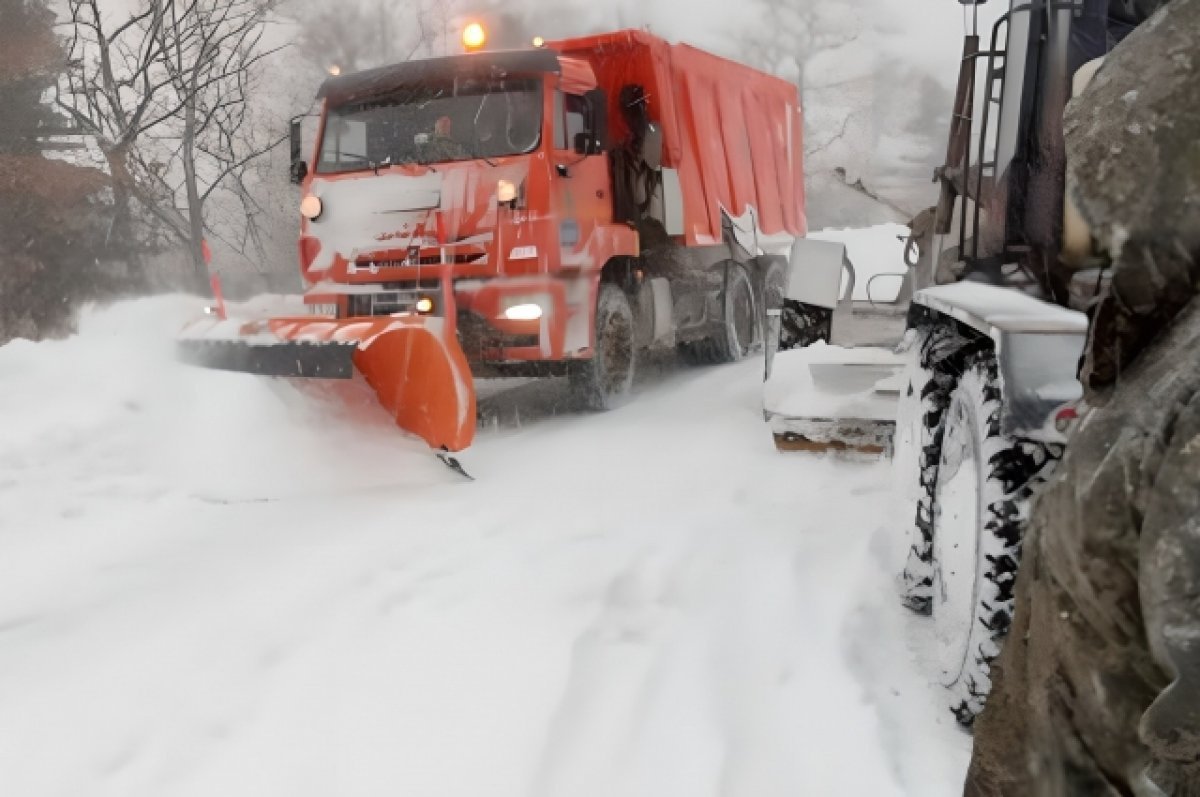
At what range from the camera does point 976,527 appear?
2.44 meters

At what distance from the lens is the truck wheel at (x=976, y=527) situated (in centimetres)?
221

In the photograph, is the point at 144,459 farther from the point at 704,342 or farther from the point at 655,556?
the point at 704,342

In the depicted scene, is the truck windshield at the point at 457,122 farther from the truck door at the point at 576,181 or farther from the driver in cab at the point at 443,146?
the truck door at the point at 576,181

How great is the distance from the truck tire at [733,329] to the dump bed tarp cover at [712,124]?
639 millimetres

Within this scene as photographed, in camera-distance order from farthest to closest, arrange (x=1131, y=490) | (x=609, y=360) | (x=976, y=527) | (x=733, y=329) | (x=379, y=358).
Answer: (x=733, y=329)
(x=609, y=360)
(x=379, y=358)
(x=976, y=527)
(x=1131, y=490)

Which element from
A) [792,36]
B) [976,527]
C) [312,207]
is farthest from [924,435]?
[792,36]

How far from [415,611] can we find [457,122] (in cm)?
404

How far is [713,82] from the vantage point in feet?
28.3

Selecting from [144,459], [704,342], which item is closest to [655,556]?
[144,459]

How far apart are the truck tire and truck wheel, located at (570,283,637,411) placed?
1.95 meters

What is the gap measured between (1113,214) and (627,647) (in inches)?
91.1

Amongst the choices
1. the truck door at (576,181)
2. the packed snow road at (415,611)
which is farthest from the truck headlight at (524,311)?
the packed snow road at (415,611)

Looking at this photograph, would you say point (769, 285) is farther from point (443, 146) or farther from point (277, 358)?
point (277, 358)

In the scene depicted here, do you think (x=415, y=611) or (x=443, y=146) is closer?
(x=415, y=611)
